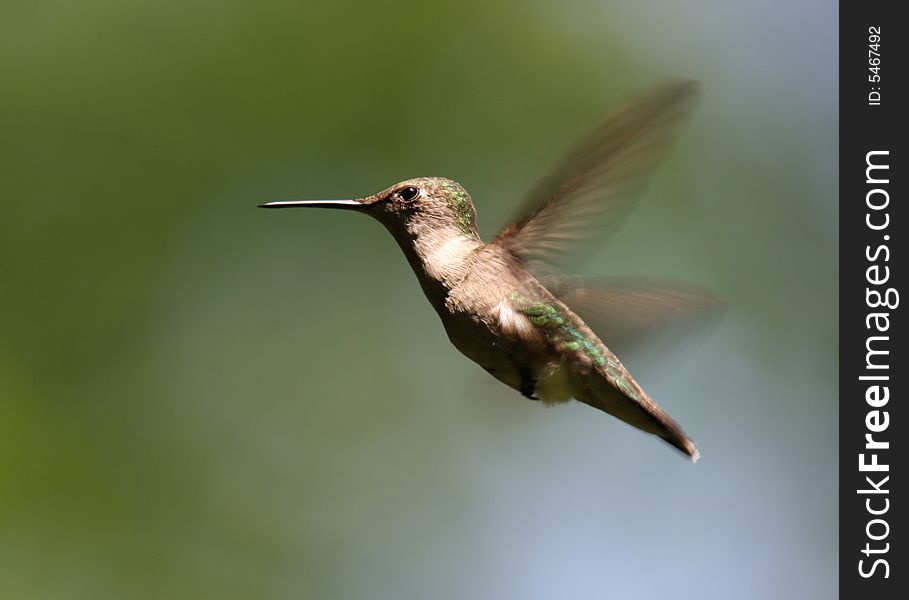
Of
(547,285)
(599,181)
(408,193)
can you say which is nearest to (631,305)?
(547,285)

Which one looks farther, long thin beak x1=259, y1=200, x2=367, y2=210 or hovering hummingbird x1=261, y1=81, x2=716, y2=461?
hovering hummingbird x1=261, y1=81, x2=716, y2=461

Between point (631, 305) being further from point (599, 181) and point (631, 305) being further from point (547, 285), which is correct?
point (599, 181)

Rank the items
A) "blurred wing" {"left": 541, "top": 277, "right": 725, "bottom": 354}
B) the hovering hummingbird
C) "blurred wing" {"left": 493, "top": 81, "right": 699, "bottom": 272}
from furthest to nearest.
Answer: "blurred wing" {"left": 541, "top": 277, "right": 725, "bottom": 354}, the hovering hummingbird, "blurred wing" {"left": 493, "top": 81, "right": 699, "bottom": 272}

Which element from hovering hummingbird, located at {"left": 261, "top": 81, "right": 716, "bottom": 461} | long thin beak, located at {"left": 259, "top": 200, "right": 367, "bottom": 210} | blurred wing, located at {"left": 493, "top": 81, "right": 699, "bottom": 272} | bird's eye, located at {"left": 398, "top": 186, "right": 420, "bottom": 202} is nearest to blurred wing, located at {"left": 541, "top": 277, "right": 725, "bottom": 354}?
hovering hummingbird, located at {"left": 261, "top": 81, "right": 716, "bottom": 461}

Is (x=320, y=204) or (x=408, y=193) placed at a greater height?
(x=408, y=193)

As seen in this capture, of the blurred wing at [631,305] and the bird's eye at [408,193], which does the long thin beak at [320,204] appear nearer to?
the bird's eye at [408,193]

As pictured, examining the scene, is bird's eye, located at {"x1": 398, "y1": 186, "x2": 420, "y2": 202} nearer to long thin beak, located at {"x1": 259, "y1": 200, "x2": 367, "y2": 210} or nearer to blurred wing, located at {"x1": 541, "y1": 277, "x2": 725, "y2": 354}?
long thin beak, located at {"x1": 259, "y1": 200, "x2": 367, "y2": 210}

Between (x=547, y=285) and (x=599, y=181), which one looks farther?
(x=547, y=285)
